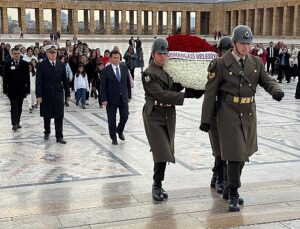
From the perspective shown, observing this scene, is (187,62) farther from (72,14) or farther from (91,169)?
(72,14)

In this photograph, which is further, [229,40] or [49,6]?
[49,6]

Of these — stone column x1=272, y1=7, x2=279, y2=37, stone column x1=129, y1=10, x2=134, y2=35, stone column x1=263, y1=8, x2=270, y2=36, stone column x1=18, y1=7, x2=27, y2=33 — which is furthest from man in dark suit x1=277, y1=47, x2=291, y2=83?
stone column x1=129, y1=10, x2=134, y2=35

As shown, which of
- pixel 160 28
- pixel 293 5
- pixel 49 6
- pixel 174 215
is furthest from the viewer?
pixel 160 28

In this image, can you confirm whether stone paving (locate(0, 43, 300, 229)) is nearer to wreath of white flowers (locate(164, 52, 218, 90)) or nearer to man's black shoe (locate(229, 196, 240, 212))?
man's black shoe (locate(229, 196, 240, 212))

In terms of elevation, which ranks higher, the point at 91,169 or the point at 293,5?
the point at 293,5

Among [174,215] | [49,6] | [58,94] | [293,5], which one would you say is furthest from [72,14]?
[174,215]

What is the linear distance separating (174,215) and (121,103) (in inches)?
167

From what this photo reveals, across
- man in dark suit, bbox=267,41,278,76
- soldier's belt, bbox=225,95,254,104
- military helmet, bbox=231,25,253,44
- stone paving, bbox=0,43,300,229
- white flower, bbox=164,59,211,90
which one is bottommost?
stone paving, bbox=0,43,300,229

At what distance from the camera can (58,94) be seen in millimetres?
8781

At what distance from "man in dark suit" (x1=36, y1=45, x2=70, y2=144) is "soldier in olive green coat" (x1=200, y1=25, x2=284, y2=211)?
4428 mm

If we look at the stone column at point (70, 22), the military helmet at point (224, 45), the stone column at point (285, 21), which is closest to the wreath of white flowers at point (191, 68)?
the military helmet at point (224, 45)

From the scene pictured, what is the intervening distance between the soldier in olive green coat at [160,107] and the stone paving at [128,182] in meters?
0.45

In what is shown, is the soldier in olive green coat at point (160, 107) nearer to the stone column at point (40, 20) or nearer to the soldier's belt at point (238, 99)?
the soldier's belt at point (238, 99)

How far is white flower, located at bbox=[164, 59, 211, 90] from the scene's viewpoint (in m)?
4.94
